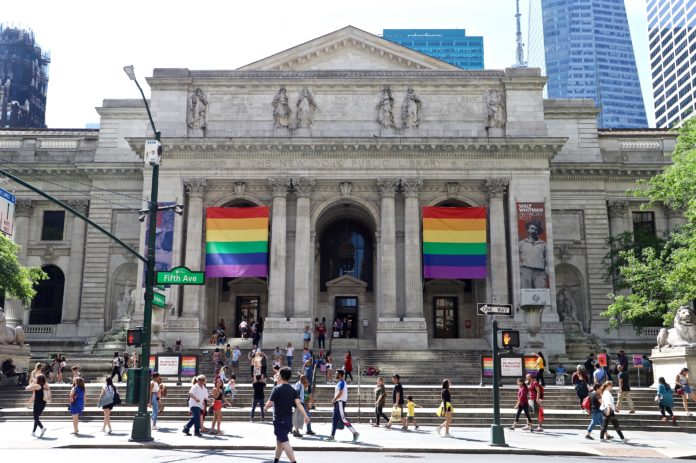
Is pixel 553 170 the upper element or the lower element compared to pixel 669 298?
upper

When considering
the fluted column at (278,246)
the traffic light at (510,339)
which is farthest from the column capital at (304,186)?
the traffic light at (510,339)

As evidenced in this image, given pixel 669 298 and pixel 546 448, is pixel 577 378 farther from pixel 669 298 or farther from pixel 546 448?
pixel 669 298

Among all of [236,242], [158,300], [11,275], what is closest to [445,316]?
[236,242]

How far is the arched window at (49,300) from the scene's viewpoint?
48.5 metres

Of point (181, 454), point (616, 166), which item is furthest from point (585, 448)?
point (616, 166)

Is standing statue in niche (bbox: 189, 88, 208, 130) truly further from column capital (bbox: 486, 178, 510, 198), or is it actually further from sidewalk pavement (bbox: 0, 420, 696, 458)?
sidewalk pavement (bbox: 0, 420, 696, 458)

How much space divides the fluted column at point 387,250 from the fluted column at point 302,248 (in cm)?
447

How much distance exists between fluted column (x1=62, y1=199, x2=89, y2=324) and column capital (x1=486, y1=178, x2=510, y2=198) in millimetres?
28579

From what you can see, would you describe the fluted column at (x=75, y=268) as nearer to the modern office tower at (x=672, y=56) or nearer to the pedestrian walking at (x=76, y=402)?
the pedestrian walking at (x=76, y=402)

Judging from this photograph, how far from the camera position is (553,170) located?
4750 cm

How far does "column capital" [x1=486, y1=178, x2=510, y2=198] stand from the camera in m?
42.6

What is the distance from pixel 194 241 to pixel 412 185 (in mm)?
14146

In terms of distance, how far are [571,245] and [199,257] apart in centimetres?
2545

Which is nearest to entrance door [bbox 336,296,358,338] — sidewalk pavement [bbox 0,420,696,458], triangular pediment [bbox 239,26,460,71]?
triangular pediment [bbox 239,26,460,71]
